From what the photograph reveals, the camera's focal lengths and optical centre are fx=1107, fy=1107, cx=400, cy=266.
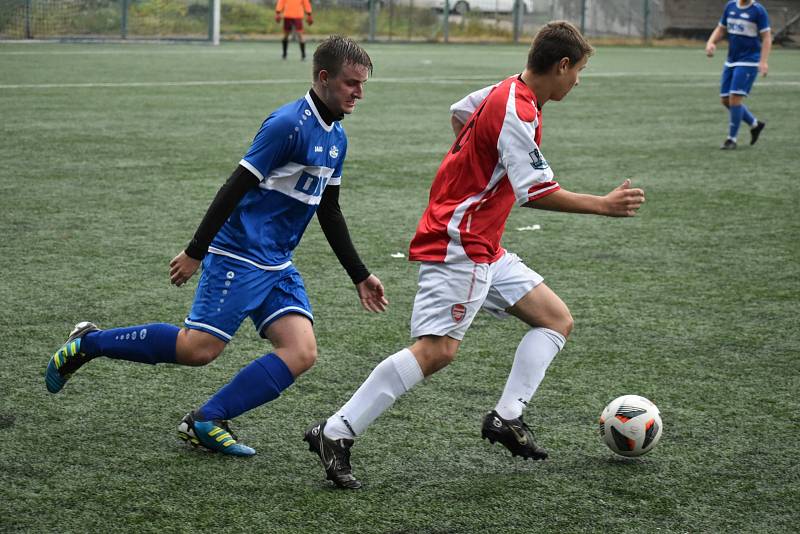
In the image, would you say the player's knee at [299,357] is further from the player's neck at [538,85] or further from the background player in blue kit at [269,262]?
the player's neck at [538,85]

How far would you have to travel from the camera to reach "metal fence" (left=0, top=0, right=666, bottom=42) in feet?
93.1

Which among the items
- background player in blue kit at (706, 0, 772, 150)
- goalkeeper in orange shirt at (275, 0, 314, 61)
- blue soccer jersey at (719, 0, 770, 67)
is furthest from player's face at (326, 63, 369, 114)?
goalkeeper in orange shirt at (275, 0, 314, 61)

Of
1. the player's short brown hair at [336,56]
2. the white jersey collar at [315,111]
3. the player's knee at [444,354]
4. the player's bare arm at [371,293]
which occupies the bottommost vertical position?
the player's knee at [444,354]

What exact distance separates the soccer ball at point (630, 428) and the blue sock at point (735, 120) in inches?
A: 371

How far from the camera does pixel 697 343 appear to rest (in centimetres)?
562

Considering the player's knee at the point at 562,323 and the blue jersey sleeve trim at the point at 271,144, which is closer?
the blue jersey sleeve trim at the point at 271,144

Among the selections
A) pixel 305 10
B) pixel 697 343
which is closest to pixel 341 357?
pixel 697 343

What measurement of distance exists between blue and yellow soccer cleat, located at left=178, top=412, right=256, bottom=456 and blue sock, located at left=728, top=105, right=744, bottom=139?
33.1ft

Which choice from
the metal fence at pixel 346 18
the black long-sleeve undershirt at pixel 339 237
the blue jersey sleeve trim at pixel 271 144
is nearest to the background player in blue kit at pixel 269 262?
the blue jersey sleeve trim at pixel 271 144

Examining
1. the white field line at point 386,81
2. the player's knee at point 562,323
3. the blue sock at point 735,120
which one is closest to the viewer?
the player's knee at point 562,323

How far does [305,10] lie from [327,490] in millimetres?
23287

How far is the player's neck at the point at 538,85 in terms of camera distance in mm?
3945

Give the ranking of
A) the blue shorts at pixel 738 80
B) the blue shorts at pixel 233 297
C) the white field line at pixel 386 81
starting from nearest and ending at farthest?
the blue shorts at pixel 233 297 → the blue shorts at pixel 738 80 → the white field line at pixel 386 81

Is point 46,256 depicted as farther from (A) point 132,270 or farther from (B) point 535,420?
(B) point 535,420
